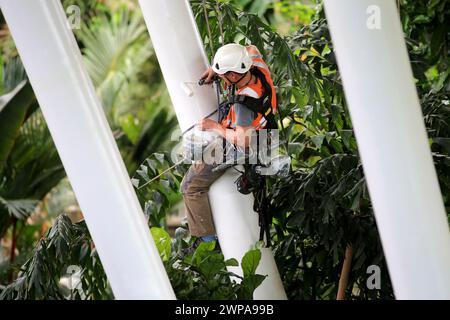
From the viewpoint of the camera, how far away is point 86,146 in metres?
3.51

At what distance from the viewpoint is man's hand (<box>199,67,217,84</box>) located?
15.2 feet

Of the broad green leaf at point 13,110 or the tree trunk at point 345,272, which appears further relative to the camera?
the broad green leaf at point 13,110

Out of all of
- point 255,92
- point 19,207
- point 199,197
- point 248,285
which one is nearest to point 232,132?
point 255,92

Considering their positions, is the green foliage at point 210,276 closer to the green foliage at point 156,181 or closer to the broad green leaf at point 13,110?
the green foliage at point 156,181

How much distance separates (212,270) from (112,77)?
25.7 ft

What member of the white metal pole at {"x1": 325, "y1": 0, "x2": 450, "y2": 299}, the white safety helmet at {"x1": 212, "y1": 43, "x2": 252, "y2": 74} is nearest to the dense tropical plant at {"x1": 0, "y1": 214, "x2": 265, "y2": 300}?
the white safety helmet at {"x1": 212, "y1": 43, "x2": 252, "y2": 74}

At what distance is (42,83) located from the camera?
3.51 meters

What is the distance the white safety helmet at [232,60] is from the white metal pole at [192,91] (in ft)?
1.06

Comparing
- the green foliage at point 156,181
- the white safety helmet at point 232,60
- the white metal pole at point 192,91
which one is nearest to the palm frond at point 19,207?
the green foliage at point 156,181

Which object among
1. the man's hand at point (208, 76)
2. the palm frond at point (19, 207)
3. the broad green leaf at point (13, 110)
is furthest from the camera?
the palm frond at point (19, 207)

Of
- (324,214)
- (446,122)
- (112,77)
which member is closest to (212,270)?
(324,214)

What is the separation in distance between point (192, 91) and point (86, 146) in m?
1.30

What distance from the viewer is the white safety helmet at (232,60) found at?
4426mm

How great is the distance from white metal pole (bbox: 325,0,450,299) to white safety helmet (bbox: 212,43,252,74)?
1.05 metres
